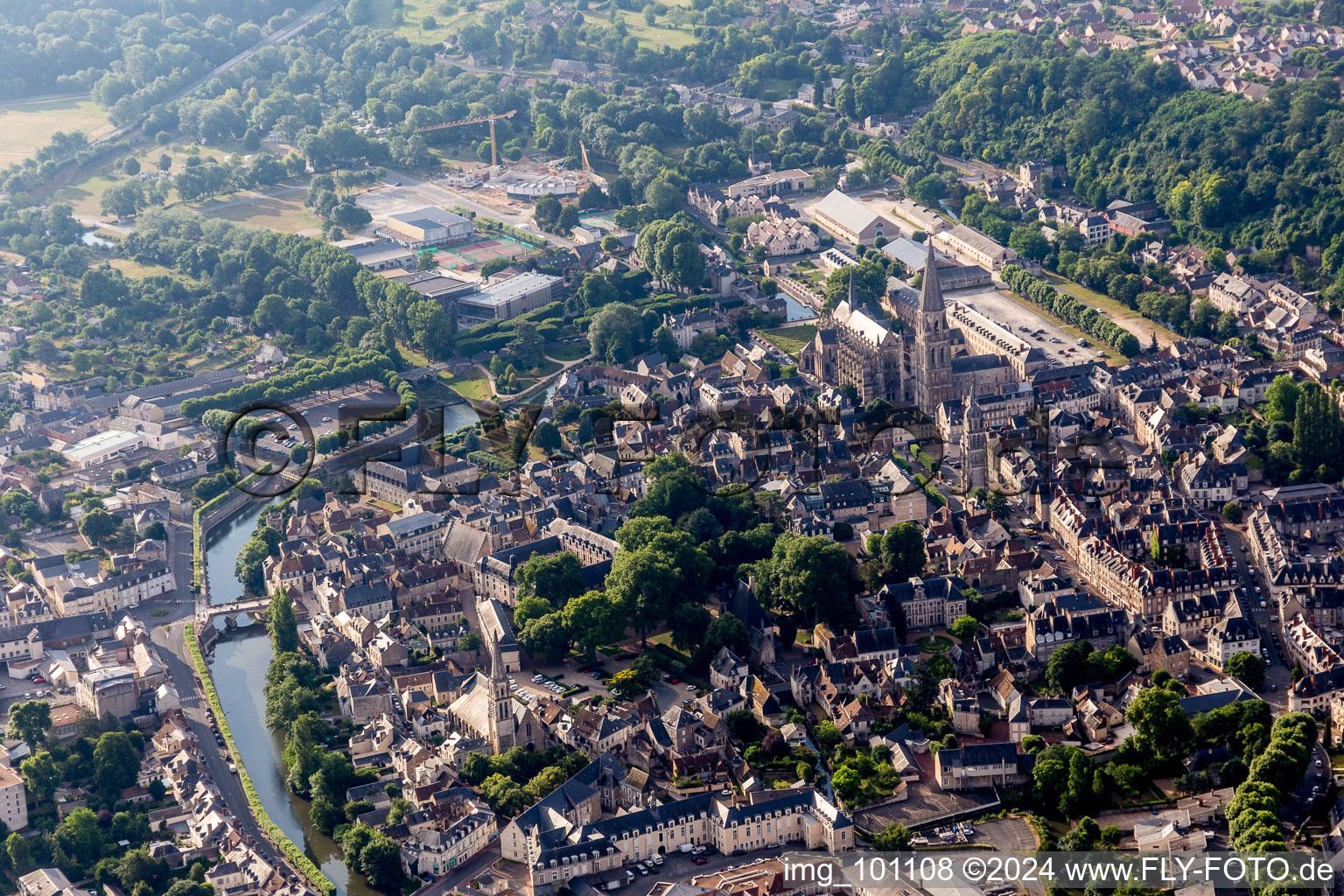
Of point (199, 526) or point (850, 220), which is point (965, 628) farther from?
point (850, 220)

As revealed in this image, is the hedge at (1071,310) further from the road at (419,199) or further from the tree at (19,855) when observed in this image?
the tree at (19,855)

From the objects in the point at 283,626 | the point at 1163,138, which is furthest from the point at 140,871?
the point at 1163,138

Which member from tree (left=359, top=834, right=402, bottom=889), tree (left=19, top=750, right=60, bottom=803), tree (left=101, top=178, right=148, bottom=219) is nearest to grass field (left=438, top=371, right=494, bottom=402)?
tree (left=19, top=750, right=60, bottom=803)

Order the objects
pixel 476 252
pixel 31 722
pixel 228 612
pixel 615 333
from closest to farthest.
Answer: pixel 31 722 < pixel 228 612 < pixel 615 333 < pixel 476 252

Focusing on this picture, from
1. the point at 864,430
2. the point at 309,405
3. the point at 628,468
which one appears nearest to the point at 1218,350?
the point at 864,430

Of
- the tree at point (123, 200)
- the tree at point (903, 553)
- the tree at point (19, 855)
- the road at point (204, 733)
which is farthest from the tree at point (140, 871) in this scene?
the tree at point (123, 200)
